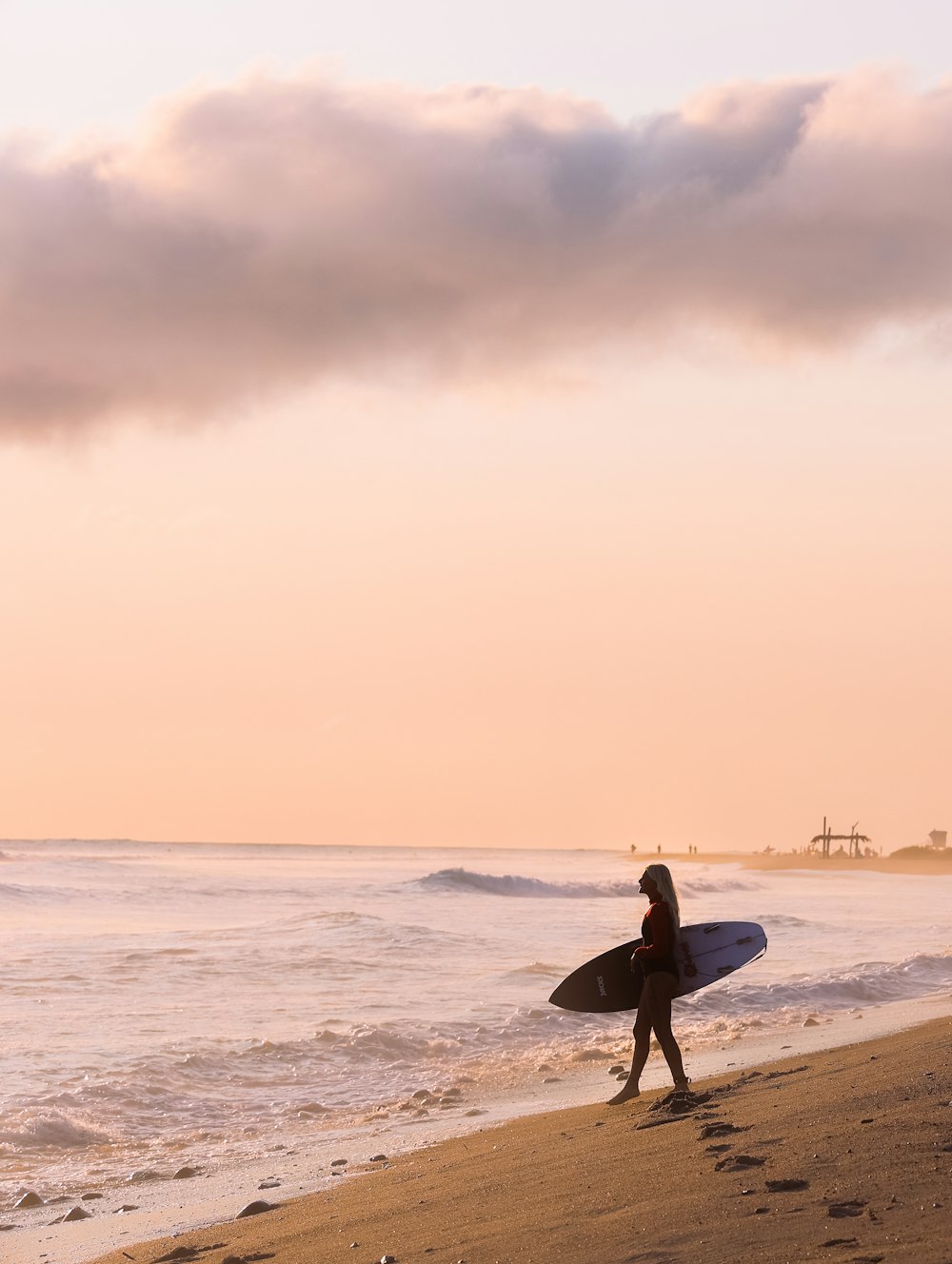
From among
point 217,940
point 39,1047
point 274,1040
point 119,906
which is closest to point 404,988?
point 274,1040

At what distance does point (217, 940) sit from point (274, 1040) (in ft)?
36.7

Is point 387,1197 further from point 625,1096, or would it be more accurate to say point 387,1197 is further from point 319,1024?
point 319,1024

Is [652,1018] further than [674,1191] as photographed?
Yes

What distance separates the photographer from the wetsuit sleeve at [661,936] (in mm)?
9133

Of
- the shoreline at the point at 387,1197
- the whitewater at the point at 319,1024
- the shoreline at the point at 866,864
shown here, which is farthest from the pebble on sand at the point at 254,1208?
the shoreline at the point at 866,864

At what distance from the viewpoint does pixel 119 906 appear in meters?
37.3

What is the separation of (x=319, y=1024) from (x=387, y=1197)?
817cm

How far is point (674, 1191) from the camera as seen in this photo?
5684 millimetres

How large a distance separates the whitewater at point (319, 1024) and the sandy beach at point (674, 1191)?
5.35 feet

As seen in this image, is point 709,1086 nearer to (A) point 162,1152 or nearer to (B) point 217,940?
(A) point 162,1152

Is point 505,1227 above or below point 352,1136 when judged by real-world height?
above

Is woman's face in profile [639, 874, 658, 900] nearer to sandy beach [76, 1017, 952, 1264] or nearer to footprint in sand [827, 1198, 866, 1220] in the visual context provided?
sandy beach [76, 1017, 952, 1264]

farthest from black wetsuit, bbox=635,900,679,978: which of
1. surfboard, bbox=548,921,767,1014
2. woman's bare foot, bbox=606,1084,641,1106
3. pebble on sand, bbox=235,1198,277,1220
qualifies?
pebble on sand, bbox=235,1198,277,1220

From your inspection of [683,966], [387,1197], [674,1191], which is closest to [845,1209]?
[674,1191]
